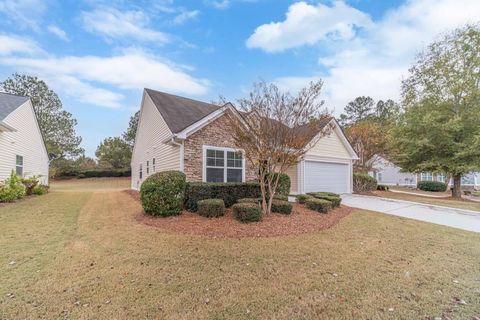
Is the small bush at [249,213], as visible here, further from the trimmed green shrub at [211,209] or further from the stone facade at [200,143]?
the stone facade at [200,143]

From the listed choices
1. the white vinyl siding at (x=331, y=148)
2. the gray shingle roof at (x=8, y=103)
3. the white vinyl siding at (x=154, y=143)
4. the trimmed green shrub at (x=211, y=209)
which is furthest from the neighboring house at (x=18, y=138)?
the white vinyl siding at (x=331, y=148)

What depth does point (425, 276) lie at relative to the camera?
381 cm

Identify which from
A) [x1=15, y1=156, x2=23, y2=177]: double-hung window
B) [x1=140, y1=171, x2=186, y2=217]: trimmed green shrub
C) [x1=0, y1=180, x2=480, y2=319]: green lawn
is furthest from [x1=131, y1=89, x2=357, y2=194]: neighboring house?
[x1=15, y1=156, x2=23, y2=177]: double-hung window

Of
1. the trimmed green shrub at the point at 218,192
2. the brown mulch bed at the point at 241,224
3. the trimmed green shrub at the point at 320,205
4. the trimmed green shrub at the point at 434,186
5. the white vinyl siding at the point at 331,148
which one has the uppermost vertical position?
the white vinyl siding at the point at 331,148

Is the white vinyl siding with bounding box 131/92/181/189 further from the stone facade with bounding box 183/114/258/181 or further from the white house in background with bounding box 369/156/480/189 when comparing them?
the white house in background with bounding box 369/156/480/189

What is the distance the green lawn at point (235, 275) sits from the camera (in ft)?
9.43

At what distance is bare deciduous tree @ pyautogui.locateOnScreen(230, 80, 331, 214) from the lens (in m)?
7.22

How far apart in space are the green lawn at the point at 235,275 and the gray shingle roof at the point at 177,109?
608 cm

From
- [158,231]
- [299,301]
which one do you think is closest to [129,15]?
[158,231]

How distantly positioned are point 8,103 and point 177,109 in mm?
10201

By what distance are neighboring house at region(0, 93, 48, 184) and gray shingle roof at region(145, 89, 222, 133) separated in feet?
23.0

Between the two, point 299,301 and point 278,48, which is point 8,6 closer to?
point 278,48

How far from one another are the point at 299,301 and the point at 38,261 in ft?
14.9

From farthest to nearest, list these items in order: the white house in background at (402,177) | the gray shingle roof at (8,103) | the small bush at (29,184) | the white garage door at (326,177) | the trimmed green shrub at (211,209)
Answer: the white house in background at (402,177) < the white garage door at (326,177) < the small bush at (29,184) < the gray shingle roof at (8,103) < the trimmed green shrub at (211,209)
